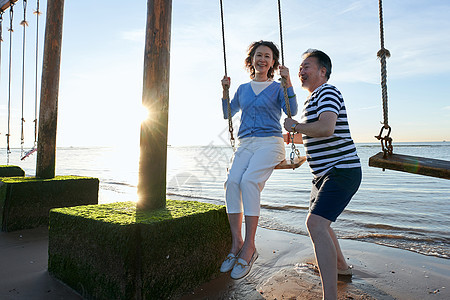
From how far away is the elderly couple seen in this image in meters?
2.28

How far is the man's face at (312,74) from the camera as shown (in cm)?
262

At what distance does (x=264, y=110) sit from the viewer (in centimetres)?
315

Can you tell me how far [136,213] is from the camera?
116 inches

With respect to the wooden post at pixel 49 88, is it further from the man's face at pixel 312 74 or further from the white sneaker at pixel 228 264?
the man's face at pixel 312 74

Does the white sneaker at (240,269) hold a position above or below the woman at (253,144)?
below

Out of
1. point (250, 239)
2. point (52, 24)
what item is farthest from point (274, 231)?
point (52, 24)

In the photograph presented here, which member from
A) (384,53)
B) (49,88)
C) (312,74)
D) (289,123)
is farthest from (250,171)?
(49,88)

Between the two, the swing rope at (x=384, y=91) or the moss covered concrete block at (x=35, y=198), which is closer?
the swing rope at (x=384, y=91)

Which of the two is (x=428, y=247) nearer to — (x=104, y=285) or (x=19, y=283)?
(x=104, y=285)

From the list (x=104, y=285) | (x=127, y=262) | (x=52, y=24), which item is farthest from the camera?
(x=52, y=24)

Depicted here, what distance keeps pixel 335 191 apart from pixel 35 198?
466cm

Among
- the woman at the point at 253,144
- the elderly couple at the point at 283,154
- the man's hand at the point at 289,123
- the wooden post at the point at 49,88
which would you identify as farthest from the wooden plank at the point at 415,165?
the wooden post at the point at 49,88

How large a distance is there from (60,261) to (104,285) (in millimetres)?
773

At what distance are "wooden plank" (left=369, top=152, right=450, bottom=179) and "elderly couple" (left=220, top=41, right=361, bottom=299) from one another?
0.20 m
